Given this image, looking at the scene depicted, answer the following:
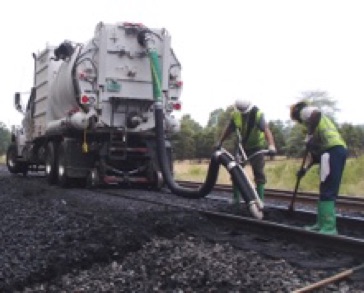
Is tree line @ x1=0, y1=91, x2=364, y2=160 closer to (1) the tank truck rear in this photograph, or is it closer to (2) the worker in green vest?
(1) the tank truck rear

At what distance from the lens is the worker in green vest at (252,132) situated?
847 cm

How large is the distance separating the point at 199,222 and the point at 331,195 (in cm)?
176

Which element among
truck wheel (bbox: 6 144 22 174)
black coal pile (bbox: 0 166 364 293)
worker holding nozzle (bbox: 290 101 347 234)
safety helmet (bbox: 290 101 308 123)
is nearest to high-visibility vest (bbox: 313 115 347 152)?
worker holding nozzle (bbox: 290 101 347 234)

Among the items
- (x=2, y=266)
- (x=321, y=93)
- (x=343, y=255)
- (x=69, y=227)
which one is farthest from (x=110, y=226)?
(x=321, y=93)

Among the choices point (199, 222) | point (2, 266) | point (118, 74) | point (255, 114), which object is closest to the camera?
point (2, 266)

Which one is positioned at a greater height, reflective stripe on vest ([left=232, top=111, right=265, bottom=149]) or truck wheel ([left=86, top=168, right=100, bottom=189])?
reflective stripe on vest ([left=232, top=111, right=265, bottom=149])

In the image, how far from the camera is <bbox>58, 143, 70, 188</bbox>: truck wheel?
13.0m

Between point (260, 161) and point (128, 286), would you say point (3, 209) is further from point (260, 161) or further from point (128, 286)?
point (128, 286)

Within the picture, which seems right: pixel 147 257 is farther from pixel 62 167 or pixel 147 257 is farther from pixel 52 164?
pixel 52 164

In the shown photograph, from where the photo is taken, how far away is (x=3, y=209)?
28.6 feet

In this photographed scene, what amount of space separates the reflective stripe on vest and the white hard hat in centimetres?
12

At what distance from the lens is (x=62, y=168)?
1324 centimetres

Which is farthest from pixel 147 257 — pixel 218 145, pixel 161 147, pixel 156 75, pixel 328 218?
pixel 156 75

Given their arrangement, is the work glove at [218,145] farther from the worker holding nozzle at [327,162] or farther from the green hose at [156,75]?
the green hose at [156,75]
